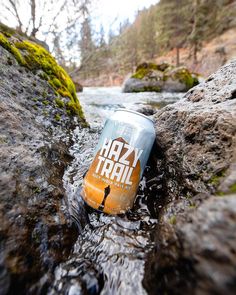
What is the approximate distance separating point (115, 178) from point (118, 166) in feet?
0.22

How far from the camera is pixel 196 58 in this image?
700 inches

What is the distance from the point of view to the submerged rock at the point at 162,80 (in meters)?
8.44

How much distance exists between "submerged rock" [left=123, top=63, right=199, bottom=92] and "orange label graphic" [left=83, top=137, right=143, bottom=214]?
7996 millimetres

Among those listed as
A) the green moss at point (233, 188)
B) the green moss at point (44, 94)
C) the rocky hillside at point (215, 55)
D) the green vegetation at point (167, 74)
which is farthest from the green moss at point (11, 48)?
the rocky hillside at point (215, 55)

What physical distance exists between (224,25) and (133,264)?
22.0 m

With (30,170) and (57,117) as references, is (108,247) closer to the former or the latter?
(30,170)

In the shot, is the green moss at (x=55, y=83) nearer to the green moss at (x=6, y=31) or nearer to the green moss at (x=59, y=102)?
the green moss at (x=59, y=102)

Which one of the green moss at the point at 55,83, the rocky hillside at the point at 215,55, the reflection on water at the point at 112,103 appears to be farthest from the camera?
the rocky hillside at the point at 215,55

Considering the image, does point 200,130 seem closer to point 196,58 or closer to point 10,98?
point 10,98

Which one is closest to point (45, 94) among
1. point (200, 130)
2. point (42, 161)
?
point (42, 161)

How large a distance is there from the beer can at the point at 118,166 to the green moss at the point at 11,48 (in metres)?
1.17

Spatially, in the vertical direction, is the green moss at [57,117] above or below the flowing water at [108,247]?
above

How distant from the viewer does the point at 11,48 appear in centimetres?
174

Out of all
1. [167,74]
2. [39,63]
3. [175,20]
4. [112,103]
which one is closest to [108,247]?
[39,63]
